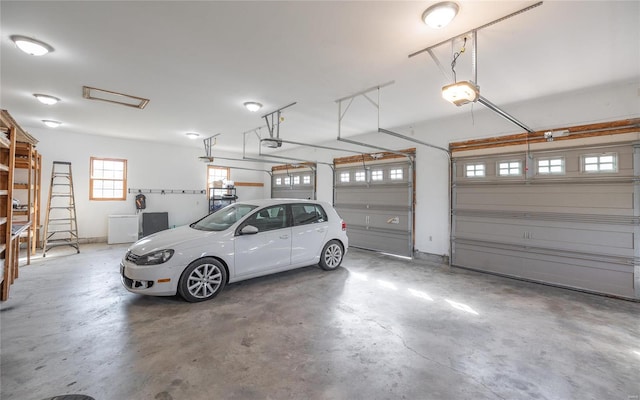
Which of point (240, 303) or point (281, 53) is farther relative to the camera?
point (240, 303)

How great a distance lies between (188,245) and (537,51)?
14.7ft

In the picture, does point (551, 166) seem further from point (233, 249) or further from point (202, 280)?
point (202, 280)

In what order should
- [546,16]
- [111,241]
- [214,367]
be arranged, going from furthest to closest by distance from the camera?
[111,241], [546,16], [214,367]

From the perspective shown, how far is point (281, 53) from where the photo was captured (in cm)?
296

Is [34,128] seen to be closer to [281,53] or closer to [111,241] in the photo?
[111,241]

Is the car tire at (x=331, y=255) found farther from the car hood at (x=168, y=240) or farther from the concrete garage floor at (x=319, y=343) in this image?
the car hood at (x=168, y=240)

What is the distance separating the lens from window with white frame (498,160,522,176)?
454cm

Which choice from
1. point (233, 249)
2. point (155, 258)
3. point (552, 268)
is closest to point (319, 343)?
point (233, 249)

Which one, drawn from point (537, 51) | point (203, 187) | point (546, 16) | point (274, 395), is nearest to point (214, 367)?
point (274, 395)

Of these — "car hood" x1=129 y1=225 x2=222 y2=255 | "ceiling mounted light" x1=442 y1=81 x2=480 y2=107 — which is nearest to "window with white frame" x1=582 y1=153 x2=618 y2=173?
"ceiling mounted light" x1=442 y1=81 x2=480 y2=107

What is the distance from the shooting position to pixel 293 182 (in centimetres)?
930

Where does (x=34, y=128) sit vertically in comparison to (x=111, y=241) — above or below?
above

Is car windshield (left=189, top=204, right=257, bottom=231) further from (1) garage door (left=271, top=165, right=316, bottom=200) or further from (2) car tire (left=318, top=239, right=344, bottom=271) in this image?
(1) garage door (left=271, top=165, right=316, bottom=200)

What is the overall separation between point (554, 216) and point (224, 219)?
5.10 meters
